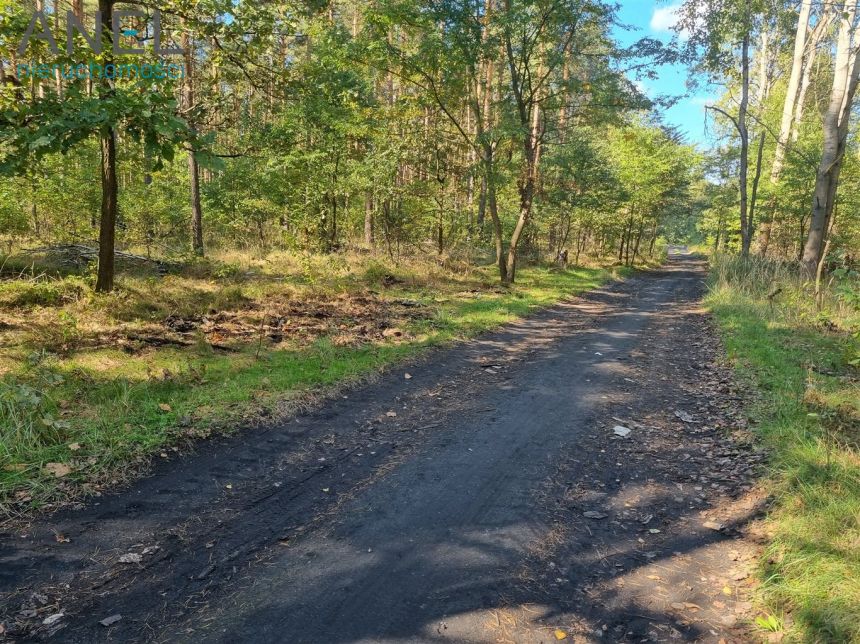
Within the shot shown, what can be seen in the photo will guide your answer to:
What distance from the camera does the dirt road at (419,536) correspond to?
2.72m

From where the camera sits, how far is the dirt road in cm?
272

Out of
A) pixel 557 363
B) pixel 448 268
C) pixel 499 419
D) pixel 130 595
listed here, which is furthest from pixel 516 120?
pixel 130 595

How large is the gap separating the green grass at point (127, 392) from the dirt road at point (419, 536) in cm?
35

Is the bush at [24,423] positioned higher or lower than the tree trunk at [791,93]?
lower

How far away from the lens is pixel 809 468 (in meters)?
4.05

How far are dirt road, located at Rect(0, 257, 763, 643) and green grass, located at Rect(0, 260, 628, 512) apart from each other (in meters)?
0.35

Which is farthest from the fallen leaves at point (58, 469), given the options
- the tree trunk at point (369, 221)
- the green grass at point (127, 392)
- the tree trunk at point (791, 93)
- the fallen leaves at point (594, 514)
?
the tree trunk at point (791, 93)

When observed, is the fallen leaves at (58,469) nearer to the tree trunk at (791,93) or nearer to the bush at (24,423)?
the bush at (24,423)

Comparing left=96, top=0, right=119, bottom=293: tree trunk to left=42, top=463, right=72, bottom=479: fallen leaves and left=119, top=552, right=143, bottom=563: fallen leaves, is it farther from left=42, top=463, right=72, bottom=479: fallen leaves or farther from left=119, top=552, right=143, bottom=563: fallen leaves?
left=119, top=552, right=143, bottom=563: fallen leaves

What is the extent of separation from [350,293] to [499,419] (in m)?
7.03

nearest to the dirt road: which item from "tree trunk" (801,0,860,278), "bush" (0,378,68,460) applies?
"bush" (0,378,68,460)

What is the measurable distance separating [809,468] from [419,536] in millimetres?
3398

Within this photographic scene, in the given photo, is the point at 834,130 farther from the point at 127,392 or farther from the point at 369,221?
the point at 127,392

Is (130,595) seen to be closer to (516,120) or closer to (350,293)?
(350,293)
